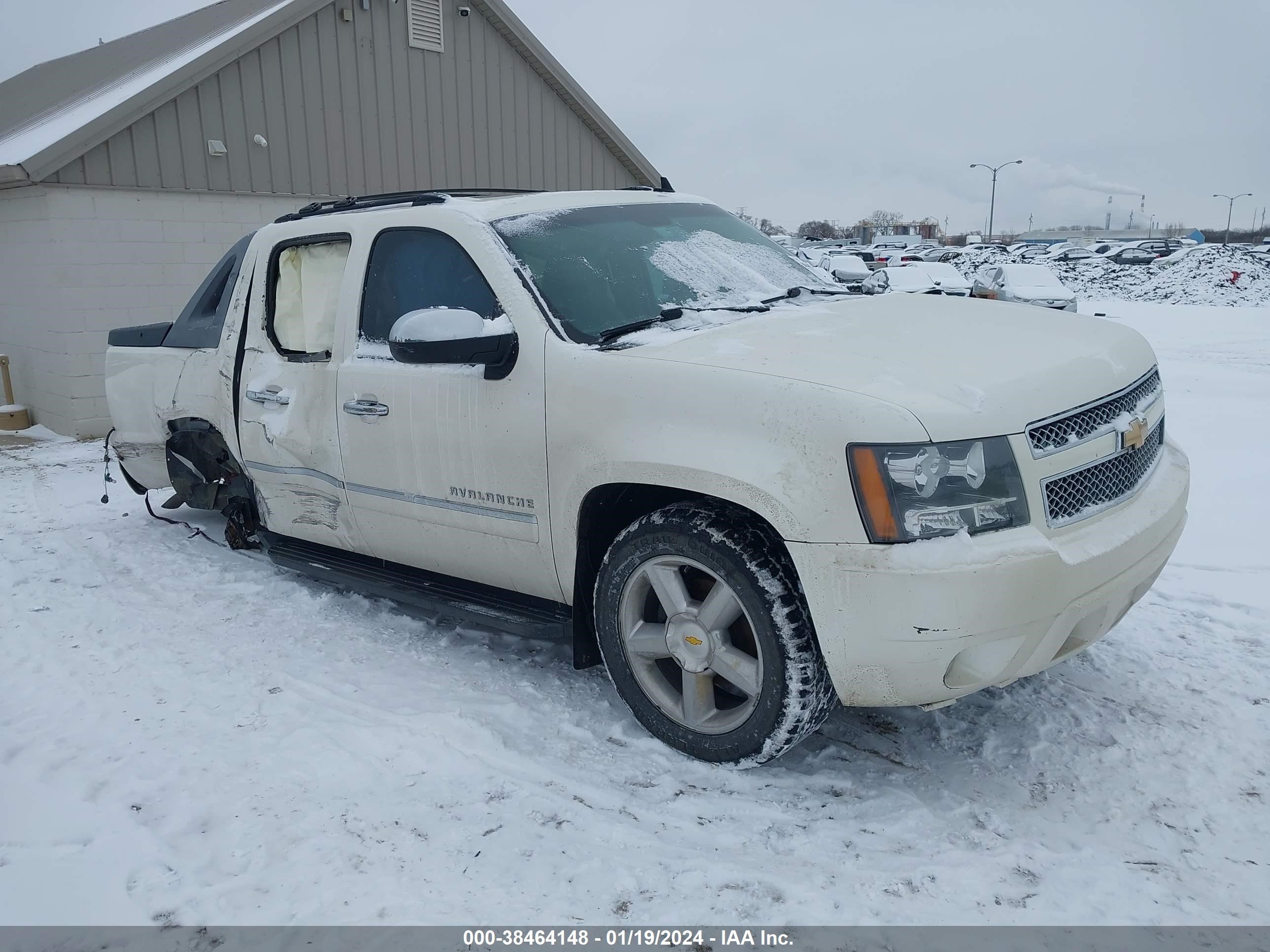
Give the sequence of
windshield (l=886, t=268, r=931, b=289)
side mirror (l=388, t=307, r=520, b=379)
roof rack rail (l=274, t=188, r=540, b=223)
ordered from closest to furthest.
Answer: side mirror (l=388, t=307, r=520, b=379), roof rack rail (l=274, t=188, r=540, b=223), windshield (l=886, t=268, r=931, b=289)

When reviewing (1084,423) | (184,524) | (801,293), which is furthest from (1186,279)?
(1084,423)

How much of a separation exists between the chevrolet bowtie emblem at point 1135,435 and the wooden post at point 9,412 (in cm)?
1128

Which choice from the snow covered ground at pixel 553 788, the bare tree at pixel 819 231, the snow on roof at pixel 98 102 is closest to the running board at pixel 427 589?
the snow covered ground at pixel 553 788

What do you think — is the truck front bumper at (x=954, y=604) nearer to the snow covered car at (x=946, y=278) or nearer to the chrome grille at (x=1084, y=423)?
the chrome grille at (x=1084, y=423)

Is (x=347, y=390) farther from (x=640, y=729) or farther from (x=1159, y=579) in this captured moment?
(x=1159, y=579)

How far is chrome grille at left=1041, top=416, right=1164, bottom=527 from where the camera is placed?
9.07ft

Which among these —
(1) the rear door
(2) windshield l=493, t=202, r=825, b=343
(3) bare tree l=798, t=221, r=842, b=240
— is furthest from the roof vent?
(3) bare tree l=798, t=221, r=842, b=240

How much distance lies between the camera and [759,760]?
9.95ft

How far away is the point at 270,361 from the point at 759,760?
2.90 m

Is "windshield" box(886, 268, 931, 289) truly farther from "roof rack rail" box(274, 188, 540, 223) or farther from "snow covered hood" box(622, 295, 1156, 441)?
"snow covered hood" box(622, 295, 1156, 441)

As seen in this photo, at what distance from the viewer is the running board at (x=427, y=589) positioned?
11.8 feet

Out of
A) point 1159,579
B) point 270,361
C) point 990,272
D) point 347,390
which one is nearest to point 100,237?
point 270,361

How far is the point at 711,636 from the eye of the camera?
3033 millimetres
